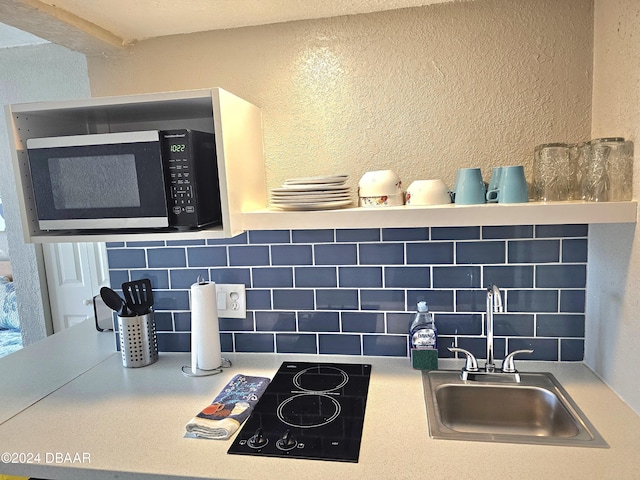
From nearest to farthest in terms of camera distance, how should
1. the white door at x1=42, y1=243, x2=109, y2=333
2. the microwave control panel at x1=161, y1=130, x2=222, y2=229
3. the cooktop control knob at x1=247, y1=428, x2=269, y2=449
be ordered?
the cooktop control knob at x1=247, y1=428, x2=269, y2=449 → the microwave control panel at x1=161, y1=130, x2=222, y2=229 → the white door at x1=42, y1=243, x2=109, y2=333

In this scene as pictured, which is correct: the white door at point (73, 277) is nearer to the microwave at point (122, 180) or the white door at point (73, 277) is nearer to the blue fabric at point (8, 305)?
the blue fabric at point (8, 305)

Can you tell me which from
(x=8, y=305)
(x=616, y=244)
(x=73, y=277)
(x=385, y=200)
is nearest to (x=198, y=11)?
(x=385, y=200)

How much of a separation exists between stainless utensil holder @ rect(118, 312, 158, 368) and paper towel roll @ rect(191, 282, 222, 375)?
0.19m

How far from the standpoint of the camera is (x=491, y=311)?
4.40 feet

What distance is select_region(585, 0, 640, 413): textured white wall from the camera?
43.2 inches

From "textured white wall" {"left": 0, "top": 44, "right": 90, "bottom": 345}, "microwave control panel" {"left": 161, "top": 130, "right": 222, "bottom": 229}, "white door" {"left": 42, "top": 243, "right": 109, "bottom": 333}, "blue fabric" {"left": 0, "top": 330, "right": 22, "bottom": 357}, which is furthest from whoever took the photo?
"blue fabric" {"left": 0, "top": 330, "right": 22, "bottom": 357}

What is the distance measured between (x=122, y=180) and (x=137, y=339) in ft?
1.92

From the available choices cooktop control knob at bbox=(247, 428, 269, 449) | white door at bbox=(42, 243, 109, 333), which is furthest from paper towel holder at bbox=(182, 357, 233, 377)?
white door at bbox=(42, 243, 109, 333)

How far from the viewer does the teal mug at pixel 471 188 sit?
1.25 meters

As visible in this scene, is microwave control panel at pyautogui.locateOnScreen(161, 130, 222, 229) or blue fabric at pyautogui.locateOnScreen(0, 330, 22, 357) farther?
blue fabric at pyautogui.locateOnScreen(0, 330, 22, 357)

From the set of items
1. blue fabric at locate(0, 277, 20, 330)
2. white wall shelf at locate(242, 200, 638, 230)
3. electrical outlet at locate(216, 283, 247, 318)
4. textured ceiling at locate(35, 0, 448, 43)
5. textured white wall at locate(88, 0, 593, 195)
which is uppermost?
textured ceiling at locate(35, 0, 448, 43)

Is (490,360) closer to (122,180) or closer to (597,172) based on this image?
(597,172)

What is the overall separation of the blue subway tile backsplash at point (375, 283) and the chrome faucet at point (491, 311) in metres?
0.09

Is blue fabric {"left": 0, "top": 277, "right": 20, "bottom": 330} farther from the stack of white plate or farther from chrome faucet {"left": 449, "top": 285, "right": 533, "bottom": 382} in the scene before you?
chrome faucet {"left": 449, "top": 285, "right": 533, "bottom": 382}
